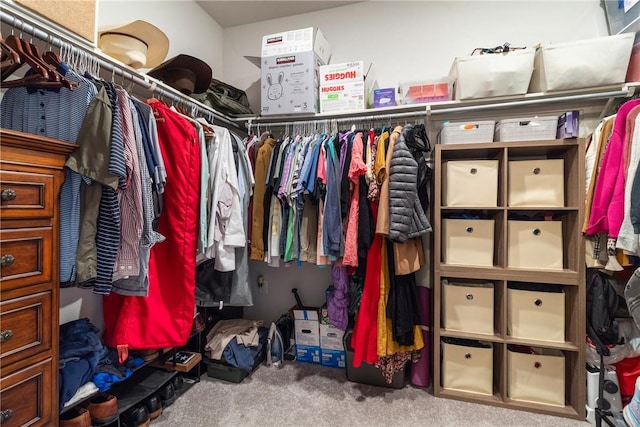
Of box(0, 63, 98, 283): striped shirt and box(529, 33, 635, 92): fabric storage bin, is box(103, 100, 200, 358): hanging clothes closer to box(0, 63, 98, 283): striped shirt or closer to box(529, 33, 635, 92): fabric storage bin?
box(0, 63, 98, 283): striped shirt

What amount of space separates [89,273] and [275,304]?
172 centimetres

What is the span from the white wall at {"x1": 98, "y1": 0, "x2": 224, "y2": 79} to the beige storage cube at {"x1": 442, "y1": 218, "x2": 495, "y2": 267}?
7.55 ft

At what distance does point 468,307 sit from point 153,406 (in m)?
1.89

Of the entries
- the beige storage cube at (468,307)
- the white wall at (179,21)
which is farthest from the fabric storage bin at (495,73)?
the white wall at (179,21)

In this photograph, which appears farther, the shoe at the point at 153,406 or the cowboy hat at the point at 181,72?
the cowboy hat at the point at 181,72

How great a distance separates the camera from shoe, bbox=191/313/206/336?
6.52 feet

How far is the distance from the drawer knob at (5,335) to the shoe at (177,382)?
45.0 inches

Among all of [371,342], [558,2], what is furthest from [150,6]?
[558,2]

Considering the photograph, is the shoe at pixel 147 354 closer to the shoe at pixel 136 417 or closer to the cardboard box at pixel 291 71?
the shoe at pixel 136 417

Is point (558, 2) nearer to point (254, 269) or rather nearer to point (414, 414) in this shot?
point (414, 414)

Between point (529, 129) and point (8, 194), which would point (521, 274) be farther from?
point (8, 194)

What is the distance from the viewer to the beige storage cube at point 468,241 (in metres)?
1.86

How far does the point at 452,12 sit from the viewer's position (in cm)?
222

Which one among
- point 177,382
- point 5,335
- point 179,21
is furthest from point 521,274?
point 179,21
